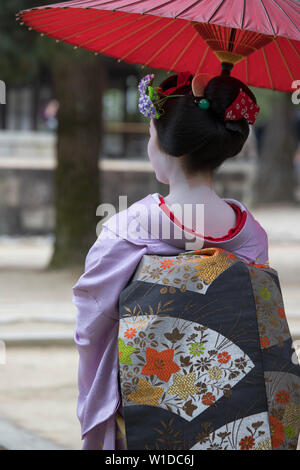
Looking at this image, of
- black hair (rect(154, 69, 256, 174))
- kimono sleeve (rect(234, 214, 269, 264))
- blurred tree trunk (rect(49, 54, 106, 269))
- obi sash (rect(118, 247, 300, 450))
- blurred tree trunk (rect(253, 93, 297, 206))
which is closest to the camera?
obi sash (rect(118, 247, 300, 450))

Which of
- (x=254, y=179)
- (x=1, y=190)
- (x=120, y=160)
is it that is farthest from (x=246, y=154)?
(x=1, y=190)

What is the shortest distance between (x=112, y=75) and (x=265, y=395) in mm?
21832

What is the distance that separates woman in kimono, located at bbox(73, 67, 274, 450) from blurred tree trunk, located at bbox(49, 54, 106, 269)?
7719 mm

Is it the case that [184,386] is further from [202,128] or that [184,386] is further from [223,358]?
[202,128]

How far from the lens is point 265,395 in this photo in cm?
199

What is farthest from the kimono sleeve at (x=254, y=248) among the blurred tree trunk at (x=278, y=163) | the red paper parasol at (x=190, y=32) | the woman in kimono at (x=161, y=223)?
the blurred tree trunk at (x=278, y=163)

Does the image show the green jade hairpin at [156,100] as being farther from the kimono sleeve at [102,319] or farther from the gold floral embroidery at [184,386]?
the gold floral embroidery at [184,386]

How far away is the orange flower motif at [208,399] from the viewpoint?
1972 millimetres

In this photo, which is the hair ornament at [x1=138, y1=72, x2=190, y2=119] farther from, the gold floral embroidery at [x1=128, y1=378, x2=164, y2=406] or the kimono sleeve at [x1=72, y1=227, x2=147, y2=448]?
the gold floral embroidery at [x1=128, y1=378, x2=164, y2=406]

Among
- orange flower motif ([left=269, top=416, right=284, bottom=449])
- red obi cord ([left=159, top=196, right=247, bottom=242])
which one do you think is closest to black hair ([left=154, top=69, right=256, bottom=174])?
red obi cord ([left=159, top=196, right=247, bottom=242])

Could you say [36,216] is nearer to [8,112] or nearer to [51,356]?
[8,112]

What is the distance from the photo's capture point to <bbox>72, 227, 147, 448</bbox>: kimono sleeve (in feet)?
6.75

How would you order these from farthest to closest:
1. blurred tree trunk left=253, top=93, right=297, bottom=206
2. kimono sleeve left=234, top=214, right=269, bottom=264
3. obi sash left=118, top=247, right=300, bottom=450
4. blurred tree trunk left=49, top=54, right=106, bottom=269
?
1. blurred tree trunk left=253, top=93, right=297, bottom=206
2. blurred tree trunk left=49, top=54, right=106, bottom=269
3. kimono sleeve left=234, top=214, right=269, bottom=264
4. obi sash left=118, top=247, right=300, bottom=450

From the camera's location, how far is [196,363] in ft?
6.52
